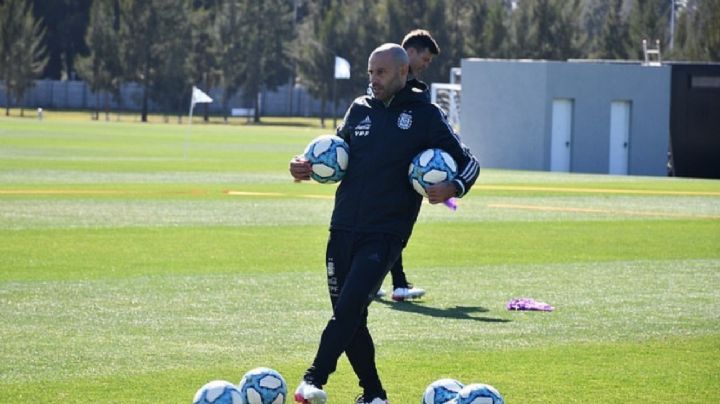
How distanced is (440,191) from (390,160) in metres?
0.42

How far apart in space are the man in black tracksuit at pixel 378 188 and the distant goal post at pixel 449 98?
51.5 meters

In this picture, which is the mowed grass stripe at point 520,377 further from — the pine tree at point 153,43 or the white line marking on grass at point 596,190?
the pine tree at point 153,43

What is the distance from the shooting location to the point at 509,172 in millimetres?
48156

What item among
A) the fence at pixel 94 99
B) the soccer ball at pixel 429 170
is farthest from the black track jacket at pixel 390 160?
the fence at pixel 94 99

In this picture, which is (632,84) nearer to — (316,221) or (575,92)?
(575,92)

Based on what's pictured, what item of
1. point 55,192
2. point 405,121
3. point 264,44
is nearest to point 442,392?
point 405,121

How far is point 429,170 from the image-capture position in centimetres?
923

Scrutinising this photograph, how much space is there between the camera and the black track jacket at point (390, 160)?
942 cm

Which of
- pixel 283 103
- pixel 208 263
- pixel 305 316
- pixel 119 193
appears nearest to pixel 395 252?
pixel 305 316

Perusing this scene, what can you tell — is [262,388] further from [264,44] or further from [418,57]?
[264,44]

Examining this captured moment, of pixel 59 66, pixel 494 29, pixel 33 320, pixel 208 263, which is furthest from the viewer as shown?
pixel 59 66

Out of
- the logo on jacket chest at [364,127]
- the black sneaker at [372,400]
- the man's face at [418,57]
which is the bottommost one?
the black sneaker at [372,400]

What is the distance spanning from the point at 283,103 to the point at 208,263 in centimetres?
11766

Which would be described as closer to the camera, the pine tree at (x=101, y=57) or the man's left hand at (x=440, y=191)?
the man's left hand at (x=440, y=191)
